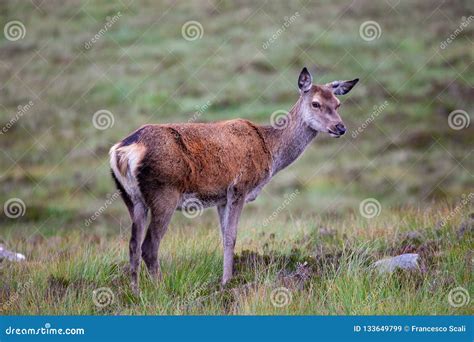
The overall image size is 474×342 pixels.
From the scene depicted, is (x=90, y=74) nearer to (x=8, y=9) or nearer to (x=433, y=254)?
(x=8, y=9)

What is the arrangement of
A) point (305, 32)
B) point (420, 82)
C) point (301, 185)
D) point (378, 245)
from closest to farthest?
1. point (378, 245)
2. point (301, 185)
3. point (420, 82)
4. point (305, 32)

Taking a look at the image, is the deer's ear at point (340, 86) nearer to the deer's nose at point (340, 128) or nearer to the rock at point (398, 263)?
the deer's nose at point (340, 128)

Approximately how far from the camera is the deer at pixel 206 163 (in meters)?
10.0

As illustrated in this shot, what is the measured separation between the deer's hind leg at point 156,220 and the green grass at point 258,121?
0.36 m

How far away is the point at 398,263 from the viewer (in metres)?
9.87

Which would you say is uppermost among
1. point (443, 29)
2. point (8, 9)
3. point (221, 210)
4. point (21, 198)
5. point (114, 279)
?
point (443, 29)

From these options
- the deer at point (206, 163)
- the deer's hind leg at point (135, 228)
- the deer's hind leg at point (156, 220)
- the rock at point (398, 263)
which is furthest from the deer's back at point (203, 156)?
the rock at point (398, 263)

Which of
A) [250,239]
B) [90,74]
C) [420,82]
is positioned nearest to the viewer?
[250,239]

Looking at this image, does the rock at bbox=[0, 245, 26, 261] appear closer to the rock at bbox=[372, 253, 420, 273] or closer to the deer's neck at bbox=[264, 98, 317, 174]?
the deer's neck at bbox=[264, 98, 317, 174]

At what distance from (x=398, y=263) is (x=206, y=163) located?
249 cm

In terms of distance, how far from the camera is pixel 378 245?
1077 cm

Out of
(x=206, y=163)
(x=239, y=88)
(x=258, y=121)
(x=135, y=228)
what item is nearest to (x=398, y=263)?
(x=206, y=163)

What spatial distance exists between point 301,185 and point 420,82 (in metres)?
8.11

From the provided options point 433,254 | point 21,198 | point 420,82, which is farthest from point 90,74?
point 433,254
